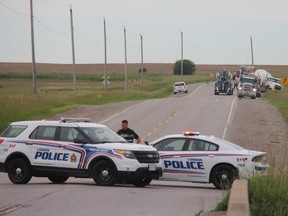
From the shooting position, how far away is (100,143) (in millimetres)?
19828

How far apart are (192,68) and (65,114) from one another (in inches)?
5607

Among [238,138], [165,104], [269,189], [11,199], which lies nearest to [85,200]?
[11,199]

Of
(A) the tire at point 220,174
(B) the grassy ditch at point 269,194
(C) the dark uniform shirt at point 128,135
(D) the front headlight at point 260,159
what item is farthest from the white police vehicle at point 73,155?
(B) the grassy ditch at point 269,194

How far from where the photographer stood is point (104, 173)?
19.4 m

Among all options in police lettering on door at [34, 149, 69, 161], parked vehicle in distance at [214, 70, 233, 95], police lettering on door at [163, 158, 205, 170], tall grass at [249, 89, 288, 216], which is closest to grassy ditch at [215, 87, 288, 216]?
tall grass at [249, 89, 288, 216]

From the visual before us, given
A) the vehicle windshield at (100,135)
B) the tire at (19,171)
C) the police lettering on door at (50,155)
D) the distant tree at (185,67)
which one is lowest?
the distant tree at (185,67)

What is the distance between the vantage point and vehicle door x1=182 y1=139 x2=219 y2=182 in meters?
20.5

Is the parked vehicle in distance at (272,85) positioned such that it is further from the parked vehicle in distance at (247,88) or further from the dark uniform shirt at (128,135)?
the dark uniform shirt at (128,135)

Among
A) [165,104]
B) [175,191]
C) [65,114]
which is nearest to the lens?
[175,191]

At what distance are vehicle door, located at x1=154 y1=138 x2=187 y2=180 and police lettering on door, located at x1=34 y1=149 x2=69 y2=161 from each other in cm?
267

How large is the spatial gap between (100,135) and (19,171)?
2196 mm

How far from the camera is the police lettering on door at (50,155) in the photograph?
65.2 feet

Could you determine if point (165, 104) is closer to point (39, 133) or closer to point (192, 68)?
point (39, 133)

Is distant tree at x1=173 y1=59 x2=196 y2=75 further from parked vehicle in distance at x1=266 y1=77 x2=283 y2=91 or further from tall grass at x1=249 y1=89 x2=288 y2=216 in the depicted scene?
tall grass at x1=249 y1=89 x2=288 y2=216
